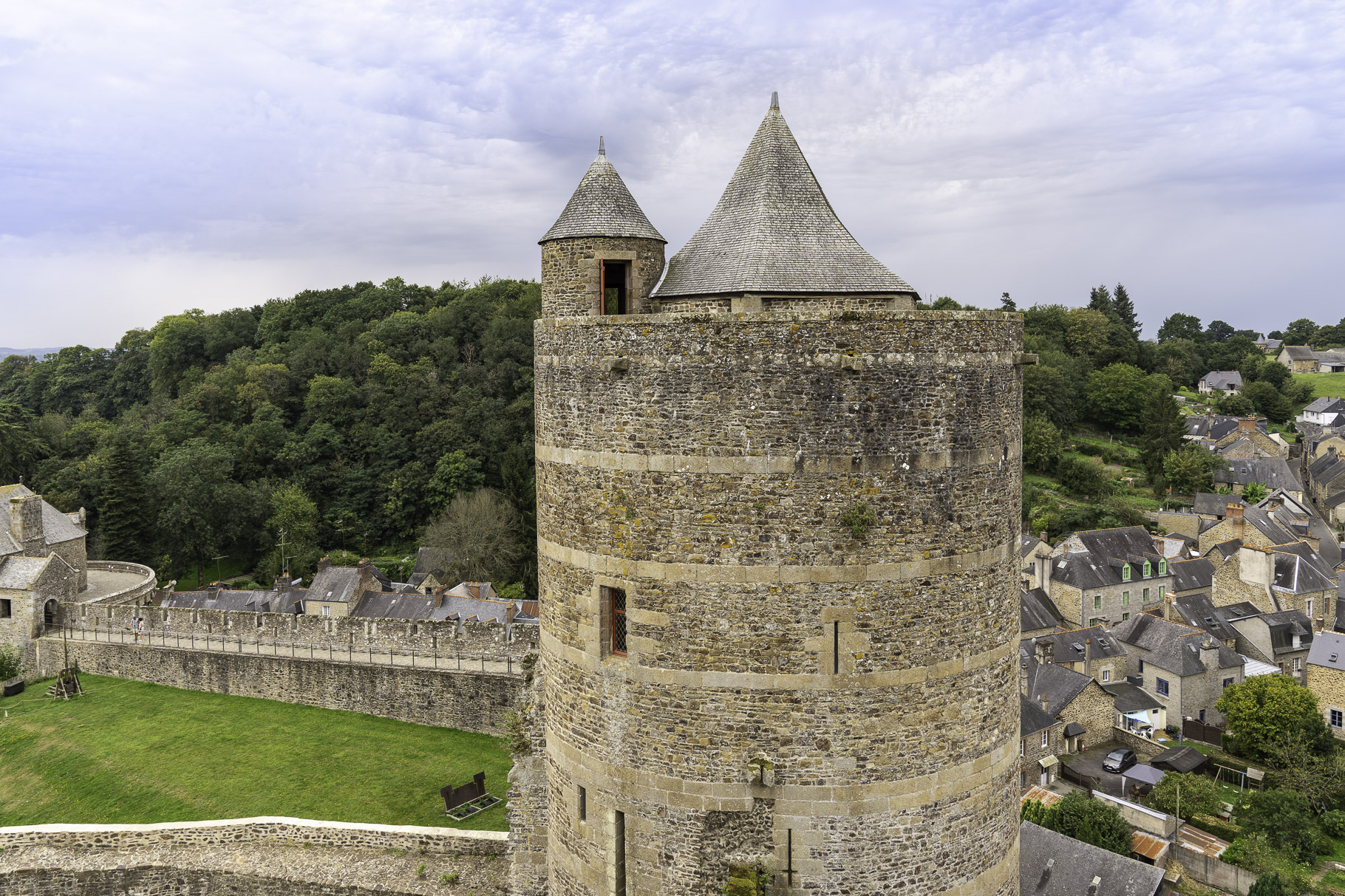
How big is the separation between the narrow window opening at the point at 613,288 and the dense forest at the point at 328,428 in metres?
34.2

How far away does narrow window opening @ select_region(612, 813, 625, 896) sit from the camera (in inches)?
308

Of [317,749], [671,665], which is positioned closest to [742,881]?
[671,665]

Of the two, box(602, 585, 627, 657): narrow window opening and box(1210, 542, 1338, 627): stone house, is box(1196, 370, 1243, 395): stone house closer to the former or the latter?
box(1210, 542, 1338, 627): stone house

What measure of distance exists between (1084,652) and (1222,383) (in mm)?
78664

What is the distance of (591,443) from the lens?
7938 millimetres

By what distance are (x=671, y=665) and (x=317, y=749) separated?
1928cm

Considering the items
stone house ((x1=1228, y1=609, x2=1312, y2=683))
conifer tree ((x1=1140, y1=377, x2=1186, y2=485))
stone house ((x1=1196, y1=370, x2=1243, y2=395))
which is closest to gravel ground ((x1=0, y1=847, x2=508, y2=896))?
stone house ((x1=1228, y1=609, x2=1312, y2=683))

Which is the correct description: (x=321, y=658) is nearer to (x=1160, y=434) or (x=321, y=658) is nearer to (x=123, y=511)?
(x=123, y=511)

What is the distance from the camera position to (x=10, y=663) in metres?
30.2

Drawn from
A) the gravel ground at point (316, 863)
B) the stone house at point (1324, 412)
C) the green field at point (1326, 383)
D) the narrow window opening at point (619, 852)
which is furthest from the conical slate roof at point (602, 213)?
the green field at point (1326, 383)

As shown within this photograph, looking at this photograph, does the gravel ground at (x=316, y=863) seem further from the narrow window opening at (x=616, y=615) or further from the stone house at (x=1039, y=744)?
the stone house at (x=1039, y=744)

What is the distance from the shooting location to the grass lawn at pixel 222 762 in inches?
765

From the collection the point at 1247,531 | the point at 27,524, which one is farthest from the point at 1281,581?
the point at 27,524

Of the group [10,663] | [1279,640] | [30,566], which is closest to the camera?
[10,663]
